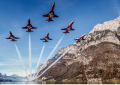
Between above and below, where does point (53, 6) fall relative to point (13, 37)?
above

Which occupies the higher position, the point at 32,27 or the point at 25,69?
the point at 32,27

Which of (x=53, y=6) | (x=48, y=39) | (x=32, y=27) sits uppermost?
(x=53, y=6)

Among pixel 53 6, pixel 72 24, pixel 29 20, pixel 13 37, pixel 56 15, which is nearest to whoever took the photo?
pixel 53 6

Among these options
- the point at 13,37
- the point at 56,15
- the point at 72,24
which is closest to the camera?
the point at 56,15

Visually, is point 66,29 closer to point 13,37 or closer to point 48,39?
point 48,39

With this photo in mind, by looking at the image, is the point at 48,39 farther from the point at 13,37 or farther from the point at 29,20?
the point at 13,37

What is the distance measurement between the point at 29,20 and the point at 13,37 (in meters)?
30.0

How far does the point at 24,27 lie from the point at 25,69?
4515 centimetres

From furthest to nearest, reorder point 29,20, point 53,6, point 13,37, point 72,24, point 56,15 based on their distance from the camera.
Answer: point 13,37
point 72,24
point 29,20
point 56,15
point 53,6

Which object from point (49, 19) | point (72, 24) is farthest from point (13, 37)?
point (72, 24)

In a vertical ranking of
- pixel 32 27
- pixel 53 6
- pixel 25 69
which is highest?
pixel 53 6

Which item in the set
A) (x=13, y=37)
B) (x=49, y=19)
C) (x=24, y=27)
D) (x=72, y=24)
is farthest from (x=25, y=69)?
(x=72, y=24)

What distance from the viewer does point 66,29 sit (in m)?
83.5

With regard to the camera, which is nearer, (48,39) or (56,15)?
(56,15)
